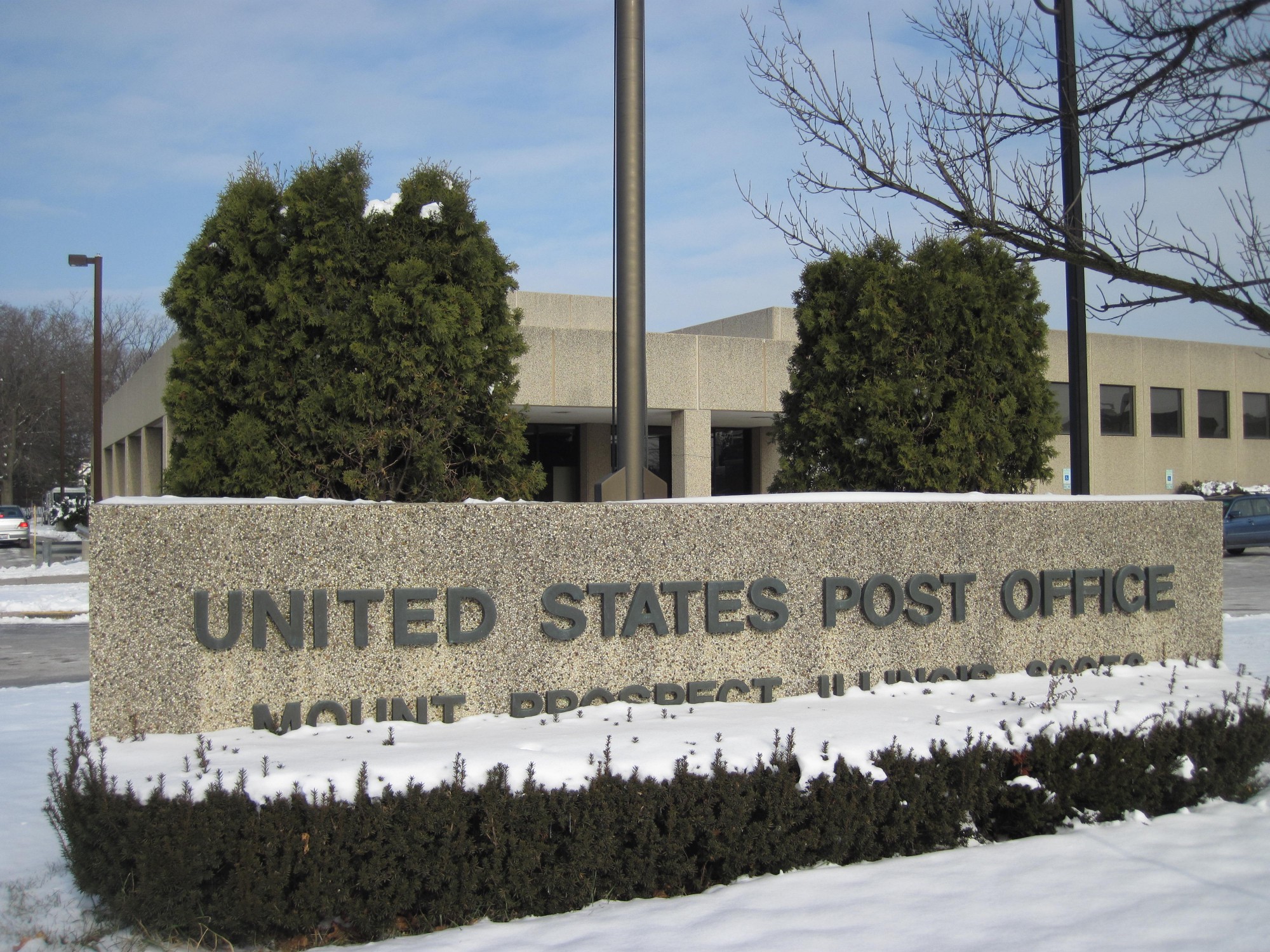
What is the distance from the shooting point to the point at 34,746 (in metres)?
6.69

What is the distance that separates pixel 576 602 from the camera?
6102 millimetres

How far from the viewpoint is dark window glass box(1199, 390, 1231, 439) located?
35.8m

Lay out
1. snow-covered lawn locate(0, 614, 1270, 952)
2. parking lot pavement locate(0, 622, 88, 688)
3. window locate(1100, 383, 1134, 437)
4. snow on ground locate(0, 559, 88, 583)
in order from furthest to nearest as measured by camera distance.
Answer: window locate(1100, 383, 1134, 437) → snow on ground locate(0, 559, 88, 583) → parking lot pavement locate(0, 622, 88, 688) → snow-covered lawn locate(0, 614, 1270, 952)

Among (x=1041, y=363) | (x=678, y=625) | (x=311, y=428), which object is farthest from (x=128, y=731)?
(x=1041, y=363)

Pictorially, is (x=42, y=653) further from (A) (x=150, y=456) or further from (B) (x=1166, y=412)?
(B) (x=1166, y=412)

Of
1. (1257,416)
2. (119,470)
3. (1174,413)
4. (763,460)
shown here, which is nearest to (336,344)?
(763,460)

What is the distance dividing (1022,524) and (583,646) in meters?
3.19

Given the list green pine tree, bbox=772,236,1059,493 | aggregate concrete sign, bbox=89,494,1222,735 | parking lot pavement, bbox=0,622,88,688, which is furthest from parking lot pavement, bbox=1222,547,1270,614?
parking lot pavement, bbox=0,622,88,688

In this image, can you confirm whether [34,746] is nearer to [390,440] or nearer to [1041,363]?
[390,440]

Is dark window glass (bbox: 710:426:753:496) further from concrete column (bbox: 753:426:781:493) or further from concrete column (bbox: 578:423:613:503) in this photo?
concrete column (bbox: 578:423:613:503)

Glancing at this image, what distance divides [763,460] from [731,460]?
1.02 metres

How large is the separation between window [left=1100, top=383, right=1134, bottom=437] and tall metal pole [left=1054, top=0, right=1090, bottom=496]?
2684 cm

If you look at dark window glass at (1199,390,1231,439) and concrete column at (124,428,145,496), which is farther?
dark window glass at (1199,390,1231,439)

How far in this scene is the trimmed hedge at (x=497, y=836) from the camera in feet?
13.1
